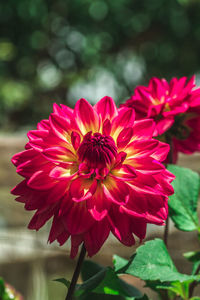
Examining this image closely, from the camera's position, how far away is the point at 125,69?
4.94 m

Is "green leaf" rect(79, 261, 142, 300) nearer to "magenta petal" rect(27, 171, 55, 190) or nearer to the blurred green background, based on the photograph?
"magenta petal" rect(27, 171, 55, 190)

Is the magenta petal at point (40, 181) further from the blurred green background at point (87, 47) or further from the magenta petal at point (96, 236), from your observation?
the blurred green background at point (87, 47)

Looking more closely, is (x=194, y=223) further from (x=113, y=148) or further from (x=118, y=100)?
(x=118, y=100)

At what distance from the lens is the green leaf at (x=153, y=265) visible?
290 millimetres

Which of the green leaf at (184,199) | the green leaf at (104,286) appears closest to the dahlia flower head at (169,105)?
the green leaf at (184,199)

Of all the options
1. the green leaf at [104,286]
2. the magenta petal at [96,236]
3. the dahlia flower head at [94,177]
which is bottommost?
the green leaf at [104,286]

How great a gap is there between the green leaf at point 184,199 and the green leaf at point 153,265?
0.05 metres

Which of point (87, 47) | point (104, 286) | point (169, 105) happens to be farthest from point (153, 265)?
point (87, 47)

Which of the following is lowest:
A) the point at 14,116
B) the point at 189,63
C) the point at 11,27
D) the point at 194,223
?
the point at 194,223

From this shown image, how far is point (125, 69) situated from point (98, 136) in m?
4.80

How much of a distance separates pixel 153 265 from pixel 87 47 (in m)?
4.15

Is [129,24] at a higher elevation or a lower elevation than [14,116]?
higher

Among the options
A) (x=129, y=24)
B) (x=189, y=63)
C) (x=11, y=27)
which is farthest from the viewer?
(x=189, y=63)

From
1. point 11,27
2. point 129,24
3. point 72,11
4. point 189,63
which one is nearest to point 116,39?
point 129,24
